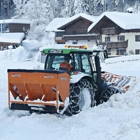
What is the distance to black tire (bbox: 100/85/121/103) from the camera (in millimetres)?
10367

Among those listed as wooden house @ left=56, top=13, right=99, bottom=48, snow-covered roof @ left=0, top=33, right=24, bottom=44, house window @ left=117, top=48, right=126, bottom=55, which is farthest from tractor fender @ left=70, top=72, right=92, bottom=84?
snow-covered roof @ left=0, top=33, right=24, bottom=44

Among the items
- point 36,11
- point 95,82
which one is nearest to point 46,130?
point 95,82

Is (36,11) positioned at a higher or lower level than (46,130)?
higher

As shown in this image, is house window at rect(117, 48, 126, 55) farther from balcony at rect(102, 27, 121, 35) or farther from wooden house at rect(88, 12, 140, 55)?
balcony at rect(102, 27, 121, 35)

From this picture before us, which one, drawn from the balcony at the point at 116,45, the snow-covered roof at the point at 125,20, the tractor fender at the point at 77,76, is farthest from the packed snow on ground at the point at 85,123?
the balcony at the point at 116,45

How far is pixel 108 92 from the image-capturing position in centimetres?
1051

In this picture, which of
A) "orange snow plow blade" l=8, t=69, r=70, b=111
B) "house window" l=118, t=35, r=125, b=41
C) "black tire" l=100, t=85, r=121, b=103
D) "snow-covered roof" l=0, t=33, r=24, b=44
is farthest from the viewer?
"snow-covered roof" l=0, t=33, r=24, b=44

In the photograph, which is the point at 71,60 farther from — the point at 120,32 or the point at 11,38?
the point at 11,38

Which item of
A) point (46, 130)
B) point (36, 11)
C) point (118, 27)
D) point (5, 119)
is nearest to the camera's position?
point (46, 130)

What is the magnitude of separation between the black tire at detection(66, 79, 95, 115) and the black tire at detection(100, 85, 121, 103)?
60cm

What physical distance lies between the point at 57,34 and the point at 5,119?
49.4m

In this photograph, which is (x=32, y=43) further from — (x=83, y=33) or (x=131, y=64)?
(x=131, y=64)

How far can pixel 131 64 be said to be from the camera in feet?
82.1

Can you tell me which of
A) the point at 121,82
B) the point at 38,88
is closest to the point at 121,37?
the point at 121,82
